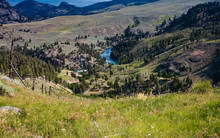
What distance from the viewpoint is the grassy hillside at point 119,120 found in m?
6.46

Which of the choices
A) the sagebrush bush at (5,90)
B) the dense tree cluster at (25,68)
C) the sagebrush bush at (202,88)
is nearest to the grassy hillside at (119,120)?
the sagebrush bush at (5,90)

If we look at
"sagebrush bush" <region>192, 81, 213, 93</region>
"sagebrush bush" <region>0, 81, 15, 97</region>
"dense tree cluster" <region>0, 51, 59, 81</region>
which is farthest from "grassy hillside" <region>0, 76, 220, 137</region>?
"dense tree cluster" <region>0, 51, 59, 81</region>

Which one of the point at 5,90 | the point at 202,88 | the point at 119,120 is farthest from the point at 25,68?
the point at 119,120

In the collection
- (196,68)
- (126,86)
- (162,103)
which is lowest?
(126,86)

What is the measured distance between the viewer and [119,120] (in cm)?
760

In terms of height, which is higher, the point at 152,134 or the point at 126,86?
the point at 152,134

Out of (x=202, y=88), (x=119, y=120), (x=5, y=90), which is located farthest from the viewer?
(x=202, y=88)

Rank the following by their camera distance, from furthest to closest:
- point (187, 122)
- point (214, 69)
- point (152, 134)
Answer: point (214, 69), point (187, 122), point (152, 134)

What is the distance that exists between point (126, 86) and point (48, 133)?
6271 inches

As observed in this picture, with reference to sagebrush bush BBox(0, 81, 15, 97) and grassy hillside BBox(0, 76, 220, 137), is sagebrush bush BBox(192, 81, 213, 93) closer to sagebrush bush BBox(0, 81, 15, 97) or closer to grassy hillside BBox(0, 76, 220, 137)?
grassy hillside BBox(0, 76, 220, 137)

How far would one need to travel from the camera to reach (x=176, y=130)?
256 inches

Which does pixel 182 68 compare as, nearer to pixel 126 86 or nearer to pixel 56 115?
pixel 126 86

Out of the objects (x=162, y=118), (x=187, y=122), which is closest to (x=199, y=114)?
(x=187, y=122)

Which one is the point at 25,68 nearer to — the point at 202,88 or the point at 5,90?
the point at 5,90
